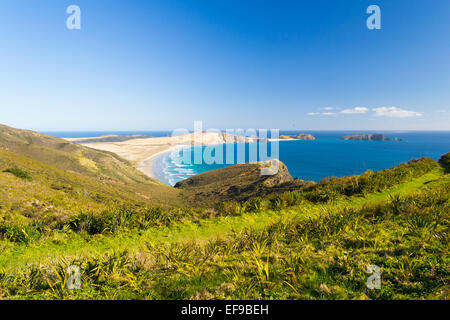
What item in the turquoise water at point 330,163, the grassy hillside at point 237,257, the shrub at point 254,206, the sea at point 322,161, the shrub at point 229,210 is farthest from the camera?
the sea at point 322,161

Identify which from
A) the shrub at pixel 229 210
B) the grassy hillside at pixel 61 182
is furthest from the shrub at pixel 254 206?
the grassy hillside at pixel 61 182

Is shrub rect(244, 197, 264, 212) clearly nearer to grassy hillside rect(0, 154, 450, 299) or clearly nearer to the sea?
grassy hillside rect(0, 154, 450, 299)

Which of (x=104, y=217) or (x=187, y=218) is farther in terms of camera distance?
(x=187, y=218)

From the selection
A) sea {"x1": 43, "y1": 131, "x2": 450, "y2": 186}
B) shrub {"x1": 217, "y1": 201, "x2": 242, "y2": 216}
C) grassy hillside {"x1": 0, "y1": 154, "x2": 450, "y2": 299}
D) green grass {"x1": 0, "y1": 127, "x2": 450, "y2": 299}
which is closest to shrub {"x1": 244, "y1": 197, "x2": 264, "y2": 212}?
green grass {"x1": 0, "y1": 127, "x2": 450, "y2": 299}

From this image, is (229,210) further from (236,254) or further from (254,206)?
(236,254)

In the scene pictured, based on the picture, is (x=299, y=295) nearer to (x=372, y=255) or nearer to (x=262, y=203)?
(x=372, y=255)

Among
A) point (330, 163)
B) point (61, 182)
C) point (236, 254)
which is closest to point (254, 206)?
point (236, 254)

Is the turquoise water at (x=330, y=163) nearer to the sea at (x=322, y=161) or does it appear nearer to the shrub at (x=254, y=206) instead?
the sea at (x=322, y=161)
